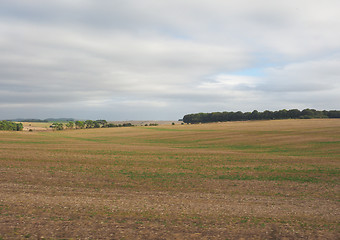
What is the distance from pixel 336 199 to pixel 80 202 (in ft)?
49.9

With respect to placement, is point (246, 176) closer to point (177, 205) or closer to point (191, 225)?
point (177, 205)

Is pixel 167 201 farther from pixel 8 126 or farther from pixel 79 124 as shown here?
pixel 79 124

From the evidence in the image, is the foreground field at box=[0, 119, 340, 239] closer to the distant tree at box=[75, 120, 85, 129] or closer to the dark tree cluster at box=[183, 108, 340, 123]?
the distant tree at box=[75, 120, 85, 129]

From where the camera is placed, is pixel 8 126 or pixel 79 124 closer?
pixel 8 126

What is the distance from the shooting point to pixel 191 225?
425 inches

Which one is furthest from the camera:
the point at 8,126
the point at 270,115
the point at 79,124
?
the point at 270,115

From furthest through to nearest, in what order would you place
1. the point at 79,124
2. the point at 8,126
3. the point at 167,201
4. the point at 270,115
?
the point at 270,115, the point at 79,124, the point at 8,126, the point at 167,201

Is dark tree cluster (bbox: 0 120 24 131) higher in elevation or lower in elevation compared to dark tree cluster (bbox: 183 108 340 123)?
lower

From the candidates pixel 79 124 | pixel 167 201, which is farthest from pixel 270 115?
pixel 167 201

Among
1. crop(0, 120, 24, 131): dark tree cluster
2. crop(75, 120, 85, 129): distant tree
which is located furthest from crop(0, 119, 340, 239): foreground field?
crop(75, 120, 85, 129): distant tree

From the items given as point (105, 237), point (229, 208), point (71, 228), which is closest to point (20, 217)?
point (71, 228)

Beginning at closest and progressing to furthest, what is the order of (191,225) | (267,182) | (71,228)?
(71,228), (191,225), (267,182)

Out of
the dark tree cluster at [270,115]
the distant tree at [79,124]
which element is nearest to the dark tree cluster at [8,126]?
the distant tree at [79,124]

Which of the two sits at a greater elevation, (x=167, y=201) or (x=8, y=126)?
(x=8, y=126)
